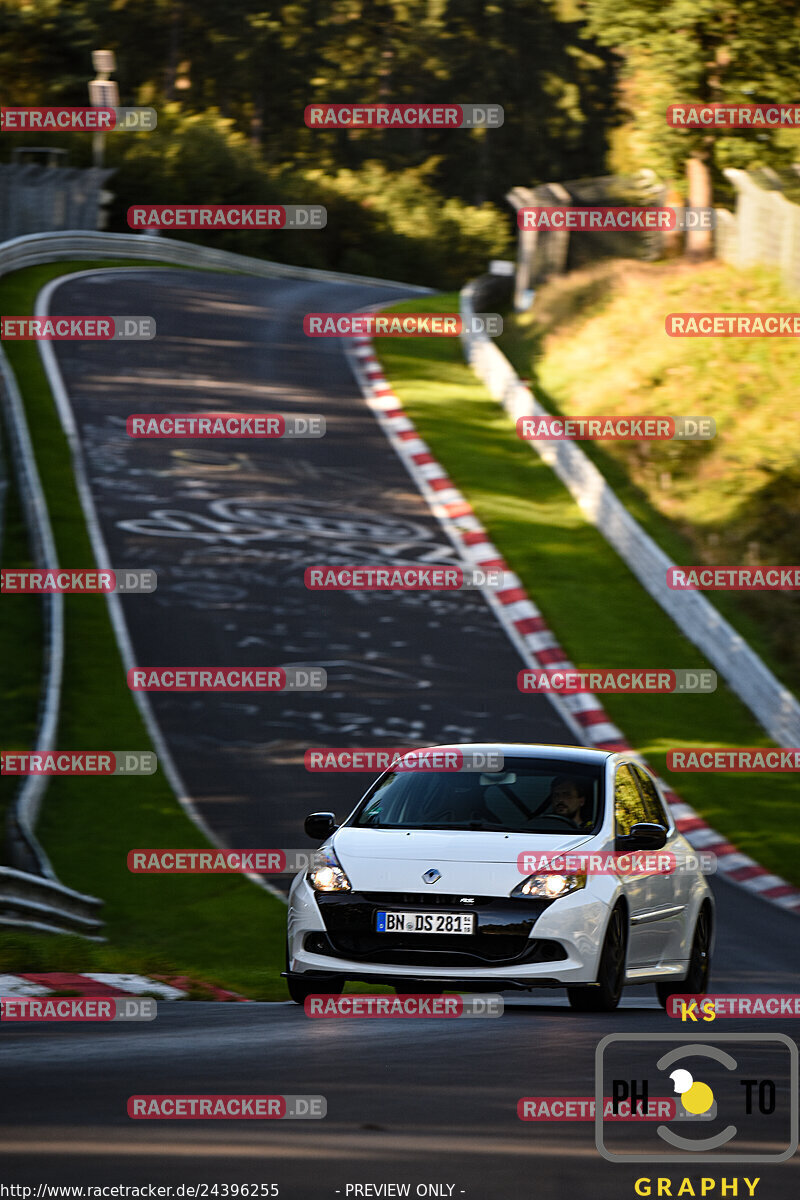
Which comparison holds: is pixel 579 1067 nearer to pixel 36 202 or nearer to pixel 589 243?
pixel 589 243

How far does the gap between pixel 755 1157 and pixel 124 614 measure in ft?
55.1

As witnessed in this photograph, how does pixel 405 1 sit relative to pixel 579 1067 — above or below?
below

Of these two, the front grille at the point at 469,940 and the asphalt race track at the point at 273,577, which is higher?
the front grille at the point at 469,940

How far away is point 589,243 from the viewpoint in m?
45.2

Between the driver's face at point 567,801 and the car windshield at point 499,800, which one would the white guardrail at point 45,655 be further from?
the driver's face at point 567,801

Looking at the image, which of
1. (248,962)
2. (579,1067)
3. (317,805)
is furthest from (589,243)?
(579,1067)
